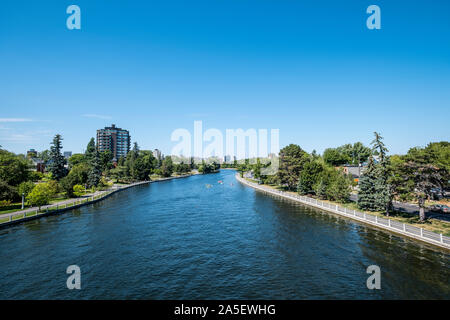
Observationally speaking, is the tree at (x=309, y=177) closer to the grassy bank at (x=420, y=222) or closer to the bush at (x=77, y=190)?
the grassy bank at (x=420, y=222)

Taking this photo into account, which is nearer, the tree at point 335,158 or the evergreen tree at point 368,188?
the evergreen tree at point 368,188

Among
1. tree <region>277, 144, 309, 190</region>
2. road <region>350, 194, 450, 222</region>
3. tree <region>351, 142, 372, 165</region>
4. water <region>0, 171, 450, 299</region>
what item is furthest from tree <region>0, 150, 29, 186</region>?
tree <region>351, 142, 372, 165</region>

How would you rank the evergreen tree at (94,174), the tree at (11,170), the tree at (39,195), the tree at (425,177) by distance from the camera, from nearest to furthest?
the tree at (425,177), the tree at (39,195), the tree at (11,170), the evergreen tree at (94,174)

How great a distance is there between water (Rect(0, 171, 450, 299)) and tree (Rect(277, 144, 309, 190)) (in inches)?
1417

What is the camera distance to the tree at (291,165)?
258 feet

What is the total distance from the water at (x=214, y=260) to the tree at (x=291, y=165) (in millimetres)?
36004

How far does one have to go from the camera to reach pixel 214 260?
2606cm

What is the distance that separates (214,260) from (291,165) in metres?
59.4

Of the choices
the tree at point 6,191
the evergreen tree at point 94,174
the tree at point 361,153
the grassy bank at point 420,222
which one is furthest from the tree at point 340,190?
the tree at point 361,153

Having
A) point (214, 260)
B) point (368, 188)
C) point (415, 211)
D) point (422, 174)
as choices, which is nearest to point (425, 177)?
point (422, 174)

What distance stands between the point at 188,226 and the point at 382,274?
2690cm

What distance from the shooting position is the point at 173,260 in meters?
26.0
